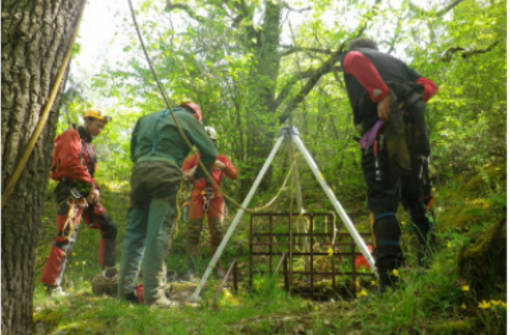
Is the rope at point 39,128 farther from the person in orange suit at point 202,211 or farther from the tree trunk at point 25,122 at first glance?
the person in orange suit at point 202,211

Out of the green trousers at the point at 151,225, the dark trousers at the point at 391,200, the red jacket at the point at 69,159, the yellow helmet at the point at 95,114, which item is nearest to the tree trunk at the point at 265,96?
the yellow helmet at the point at 95,114

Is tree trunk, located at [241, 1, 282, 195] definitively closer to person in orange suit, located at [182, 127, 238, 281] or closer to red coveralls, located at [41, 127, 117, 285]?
person in orange suit, located at [182, 127, 238, 281]

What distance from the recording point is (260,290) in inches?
118

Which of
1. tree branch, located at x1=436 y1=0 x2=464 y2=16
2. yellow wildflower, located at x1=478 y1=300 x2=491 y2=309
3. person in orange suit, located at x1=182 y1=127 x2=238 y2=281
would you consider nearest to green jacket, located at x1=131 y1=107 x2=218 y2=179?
person in orange suit, located at x1=182 y1=127 x2=238 y2=281

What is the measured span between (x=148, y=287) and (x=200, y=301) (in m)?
0.43

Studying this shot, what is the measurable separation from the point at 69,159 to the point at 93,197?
50 centimetres

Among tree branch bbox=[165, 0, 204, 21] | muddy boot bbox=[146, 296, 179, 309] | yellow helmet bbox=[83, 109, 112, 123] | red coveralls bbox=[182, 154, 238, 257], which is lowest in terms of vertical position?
muddy boot bbox=[146, 296, 179, 309]

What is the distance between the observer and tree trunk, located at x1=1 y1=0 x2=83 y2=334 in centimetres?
153

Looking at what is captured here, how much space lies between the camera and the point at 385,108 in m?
2.44

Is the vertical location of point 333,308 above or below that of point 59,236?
below

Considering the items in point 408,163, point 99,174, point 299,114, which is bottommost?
point 408,163

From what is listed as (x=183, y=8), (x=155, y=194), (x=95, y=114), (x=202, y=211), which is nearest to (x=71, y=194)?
(x=95, y=114)

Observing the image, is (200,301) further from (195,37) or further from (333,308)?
(195,37)

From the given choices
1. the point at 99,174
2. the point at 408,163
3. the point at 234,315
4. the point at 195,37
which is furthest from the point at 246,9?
the point at 234,315
